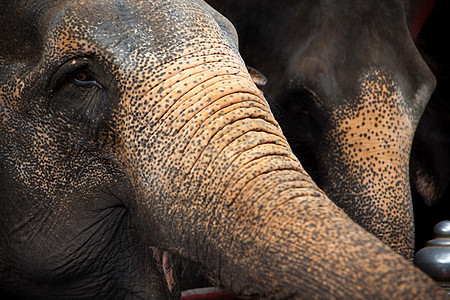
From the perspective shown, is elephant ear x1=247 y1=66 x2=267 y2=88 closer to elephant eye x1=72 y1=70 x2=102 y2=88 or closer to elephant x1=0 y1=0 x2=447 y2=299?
elephant x1=0 y1=0 x2=447 y2=299

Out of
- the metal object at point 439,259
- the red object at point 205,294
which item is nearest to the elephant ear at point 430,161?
the red object at point 205,294

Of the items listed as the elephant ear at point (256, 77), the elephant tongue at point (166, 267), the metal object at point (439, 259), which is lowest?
the elephant tongue at point (166, 267)

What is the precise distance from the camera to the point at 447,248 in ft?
3.71

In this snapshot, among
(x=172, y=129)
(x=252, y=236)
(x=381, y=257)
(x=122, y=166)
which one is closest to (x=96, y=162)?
(x=122, y=166)

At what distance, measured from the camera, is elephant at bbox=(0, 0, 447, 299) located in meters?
0.89

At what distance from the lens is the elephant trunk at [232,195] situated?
2.83 ft

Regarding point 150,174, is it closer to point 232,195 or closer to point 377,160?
point 232,195

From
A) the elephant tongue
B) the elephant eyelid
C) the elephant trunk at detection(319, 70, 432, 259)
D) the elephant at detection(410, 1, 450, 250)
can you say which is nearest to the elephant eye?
the elephant eyelid

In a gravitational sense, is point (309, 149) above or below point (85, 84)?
below

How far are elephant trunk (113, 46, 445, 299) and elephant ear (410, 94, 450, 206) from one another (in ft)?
4.09

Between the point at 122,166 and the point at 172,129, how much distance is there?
0.12m

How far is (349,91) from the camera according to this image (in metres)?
1.65

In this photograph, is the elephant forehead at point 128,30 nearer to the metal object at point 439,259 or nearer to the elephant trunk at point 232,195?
the elephant trunk at point 232,195

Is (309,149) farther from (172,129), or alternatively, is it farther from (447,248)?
(172,129)
